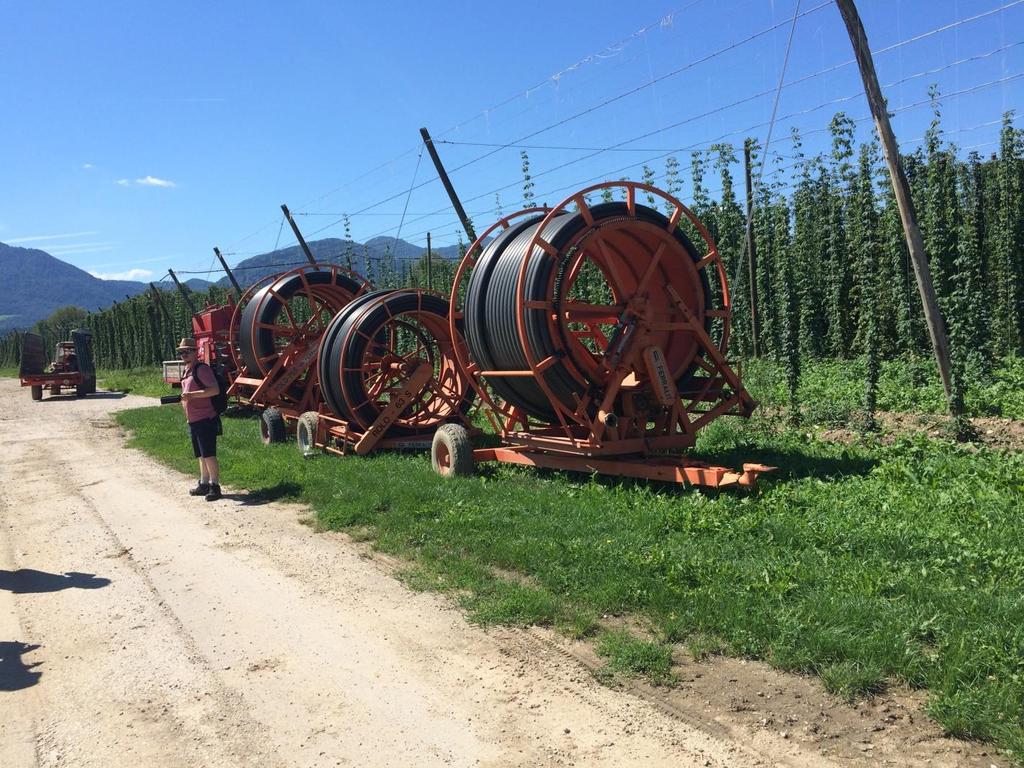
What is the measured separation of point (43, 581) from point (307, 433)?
575cm

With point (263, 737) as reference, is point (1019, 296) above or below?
above

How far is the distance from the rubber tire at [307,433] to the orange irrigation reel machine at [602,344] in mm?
3559

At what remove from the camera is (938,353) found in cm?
874

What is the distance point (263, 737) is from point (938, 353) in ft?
26.4

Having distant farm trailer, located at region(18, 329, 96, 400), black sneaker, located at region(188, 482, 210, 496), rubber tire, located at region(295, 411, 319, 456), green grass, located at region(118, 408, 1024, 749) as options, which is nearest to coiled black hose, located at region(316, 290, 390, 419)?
rubber tire, located at region(295, 411, 319, 456)

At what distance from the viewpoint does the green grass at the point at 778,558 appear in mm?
3975

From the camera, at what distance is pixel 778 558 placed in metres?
5.37

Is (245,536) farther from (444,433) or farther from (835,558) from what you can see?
(835,558)

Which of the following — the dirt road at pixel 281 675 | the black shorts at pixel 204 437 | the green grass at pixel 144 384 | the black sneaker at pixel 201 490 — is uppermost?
the green grass at pixel 144 384

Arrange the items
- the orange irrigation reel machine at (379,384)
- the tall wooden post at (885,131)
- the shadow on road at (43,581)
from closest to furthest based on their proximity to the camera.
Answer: the shadow on road at (43,581) < the tall wooden post at (885,131) < the orange irrigation reel machine at (379,384)

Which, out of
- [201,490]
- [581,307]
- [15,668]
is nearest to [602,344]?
[581,307]

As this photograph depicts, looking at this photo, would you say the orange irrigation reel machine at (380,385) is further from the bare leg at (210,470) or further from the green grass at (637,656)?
the green grass at (637,656)

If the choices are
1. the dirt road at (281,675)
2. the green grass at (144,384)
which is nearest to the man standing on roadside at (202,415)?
the dirt road at (281,675)

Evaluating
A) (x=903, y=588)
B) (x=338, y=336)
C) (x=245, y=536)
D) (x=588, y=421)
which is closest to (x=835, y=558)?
(x=903, y=588)
